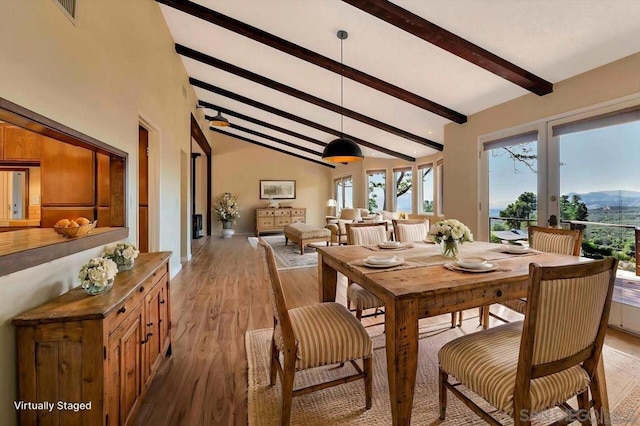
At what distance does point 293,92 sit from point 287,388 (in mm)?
4782

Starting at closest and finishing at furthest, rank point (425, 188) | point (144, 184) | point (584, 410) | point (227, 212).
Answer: point (584, 410) → point (144, 184) → point (425, 188) → point (227, 212)

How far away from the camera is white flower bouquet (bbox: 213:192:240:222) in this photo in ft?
30.7

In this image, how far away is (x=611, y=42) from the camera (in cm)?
245

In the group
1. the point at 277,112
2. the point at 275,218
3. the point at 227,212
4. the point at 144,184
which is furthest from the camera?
the point at 275,218

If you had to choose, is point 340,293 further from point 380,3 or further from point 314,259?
point 380,3

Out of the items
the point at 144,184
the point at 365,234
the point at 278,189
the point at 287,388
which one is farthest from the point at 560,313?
the point at 278,189

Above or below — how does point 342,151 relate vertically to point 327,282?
above

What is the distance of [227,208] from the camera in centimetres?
941

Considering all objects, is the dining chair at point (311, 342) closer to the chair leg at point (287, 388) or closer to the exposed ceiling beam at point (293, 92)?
the chair leg at point (287, 388)

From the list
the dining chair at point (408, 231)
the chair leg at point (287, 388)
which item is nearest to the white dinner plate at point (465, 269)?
the chair leg at point (287, 388)

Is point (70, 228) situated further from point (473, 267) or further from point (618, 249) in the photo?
point (618, 249)

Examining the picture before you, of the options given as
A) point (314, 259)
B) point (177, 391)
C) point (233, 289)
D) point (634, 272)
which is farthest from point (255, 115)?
point (634, 272)

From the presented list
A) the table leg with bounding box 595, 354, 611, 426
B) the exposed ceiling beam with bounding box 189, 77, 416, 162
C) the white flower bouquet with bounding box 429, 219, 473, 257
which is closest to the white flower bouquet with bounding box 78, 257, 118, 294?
the white flower bouquet with bounding box 429, 219, 473, 257

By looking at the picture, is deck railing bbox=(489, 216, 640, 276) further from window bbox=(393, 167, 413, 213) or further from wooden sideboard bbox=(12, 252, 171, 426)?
window bbox=(393, 167, 413, 213)
